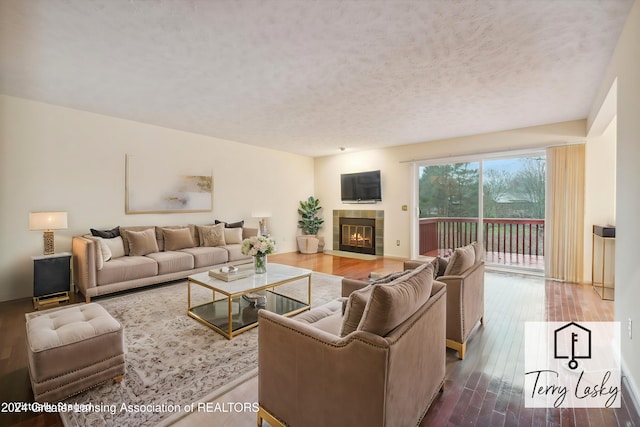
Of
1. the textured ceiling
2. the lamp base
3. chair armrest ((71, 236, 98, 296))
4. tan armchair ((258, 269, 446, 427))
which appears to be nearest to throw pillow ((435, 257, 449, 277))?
tan armchair ((258, 269, 446, 427))

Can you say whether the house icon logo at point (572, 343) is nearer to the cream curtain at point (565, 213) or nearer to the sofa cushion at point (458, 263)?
the sofa cushion at point (458, 263)

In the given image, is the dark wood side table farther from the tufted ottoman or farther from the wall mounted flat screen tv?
the wall mounted flat screen tv

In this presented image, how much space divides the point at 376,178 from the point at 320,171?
1.79m

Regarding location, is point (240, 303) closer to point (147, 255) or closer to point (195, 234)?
point (147, 255)

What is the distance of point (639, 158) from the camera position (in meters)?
1.83

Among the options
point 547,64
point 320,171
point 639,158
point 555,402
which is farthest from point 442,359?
point 320,171

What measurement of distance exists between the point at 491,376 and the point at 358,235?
523 centimetres

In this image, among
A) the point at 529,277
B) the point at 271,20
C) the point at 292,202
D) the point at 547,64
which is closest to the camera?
the point at 271,20

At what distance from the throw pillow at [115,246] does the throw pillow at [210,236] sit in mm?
1221

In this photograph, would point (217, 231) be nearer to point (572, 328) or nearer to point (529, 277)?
point (572, 328)

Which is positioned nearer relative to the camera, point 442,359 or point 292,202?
point 442,359

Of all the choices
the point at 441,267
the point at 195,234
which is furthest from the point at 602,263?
the point at 195,234

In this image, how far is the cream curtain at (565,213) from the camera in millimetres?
4488

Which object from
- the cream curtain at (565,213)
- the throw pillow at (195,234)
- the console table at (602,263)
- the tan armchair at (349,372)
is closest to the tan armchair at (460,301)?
the tan armchair at (349,372)
